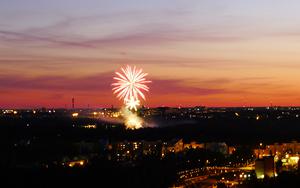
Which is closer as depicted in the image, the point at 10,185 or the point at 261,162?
the point at 10,185

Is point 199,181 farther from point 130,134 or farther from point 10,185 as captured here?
point 130,134

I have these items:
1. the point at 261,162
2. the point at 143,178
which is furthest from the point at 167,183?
the point at 261,162

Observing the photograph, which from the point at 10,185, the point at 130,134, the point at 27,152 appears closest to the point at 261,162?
the point at 10,185

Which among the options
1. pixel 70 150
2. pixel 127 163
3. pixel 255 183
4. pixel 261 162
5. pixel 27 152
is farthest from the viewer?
pixel 70 150

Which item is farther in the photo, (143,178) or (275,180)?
(143,178)

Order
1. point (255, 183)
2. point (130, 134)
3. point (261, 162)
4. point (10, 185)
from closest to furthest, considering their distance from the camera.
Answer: point (255, 183) < point (10, 185) < point (261, 162) < point (130, 134)

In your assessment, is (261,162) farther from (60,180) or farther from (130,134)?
(130,134)

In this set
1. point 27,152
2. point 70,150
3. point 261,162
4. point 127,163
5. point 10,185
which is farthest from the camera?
point 70,150

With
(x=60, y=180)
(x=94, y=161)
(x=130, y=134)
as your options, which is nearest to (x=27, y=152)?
(x=94, y=161)

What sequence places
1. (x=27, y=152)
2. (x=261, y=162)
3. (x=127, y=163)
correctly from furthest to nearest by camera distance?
(x=27, y=152) → (x=127, y=163) → (x=261, y=162)
